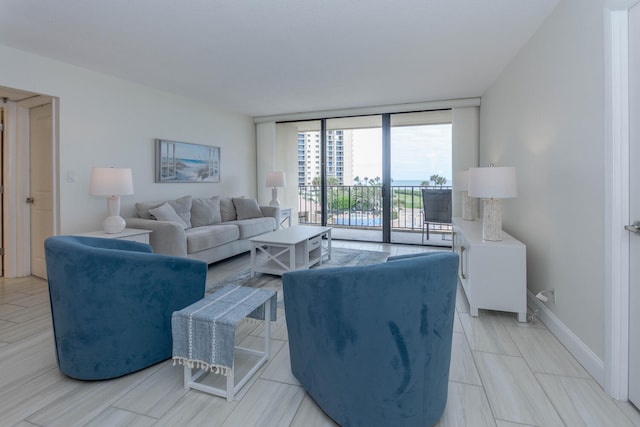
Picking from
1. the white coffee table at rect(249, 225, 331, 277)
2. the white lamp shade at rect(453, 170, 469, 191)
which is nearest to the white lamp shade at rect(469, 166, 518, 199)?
the white lamp shade at rect(453, 170, 469, 191)

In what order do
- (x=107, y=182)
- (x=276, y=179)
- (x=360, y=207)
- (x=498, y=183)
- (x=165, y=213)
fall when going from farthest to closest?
(x=360, y=207) < (x=276, y=179) < (x=165, y=213) < (x=107, y=182) < (x=498, y=183)

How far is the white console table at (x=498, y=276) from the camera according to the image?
236cm

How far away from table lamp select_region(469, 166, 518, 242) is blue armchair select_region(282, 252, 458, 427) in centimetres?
141

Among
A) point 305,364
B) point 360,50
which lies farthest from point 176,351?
point 360,50

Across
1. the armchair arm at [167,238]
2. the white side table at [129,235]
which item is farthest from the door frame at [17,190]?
the armchair arm at [167,238]

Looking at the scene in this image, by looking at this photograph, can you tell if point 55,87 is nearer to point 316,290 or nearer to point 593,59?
point 316,290

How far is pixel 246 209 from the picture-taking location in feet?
16.8

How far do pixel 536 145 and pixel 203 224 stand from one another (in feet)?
12.7

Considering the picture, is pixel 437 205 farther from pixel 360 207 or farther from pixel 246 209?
pixel 246 209

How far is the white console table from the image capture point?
7.75ft

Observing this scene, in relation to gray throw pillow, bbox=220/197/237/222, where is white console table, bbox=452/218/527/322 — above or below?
below

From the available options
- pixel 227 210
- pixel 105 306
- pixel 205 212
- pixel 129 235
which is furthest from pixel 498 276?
pixel 227 210

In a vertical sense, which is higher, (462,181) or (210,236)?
(462,181)

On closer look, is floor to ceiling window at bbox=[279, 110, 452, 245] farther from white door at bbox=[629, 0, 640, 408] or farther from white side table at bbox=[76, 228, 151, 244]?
white door at bbox=[629, 0, 640, 408]
